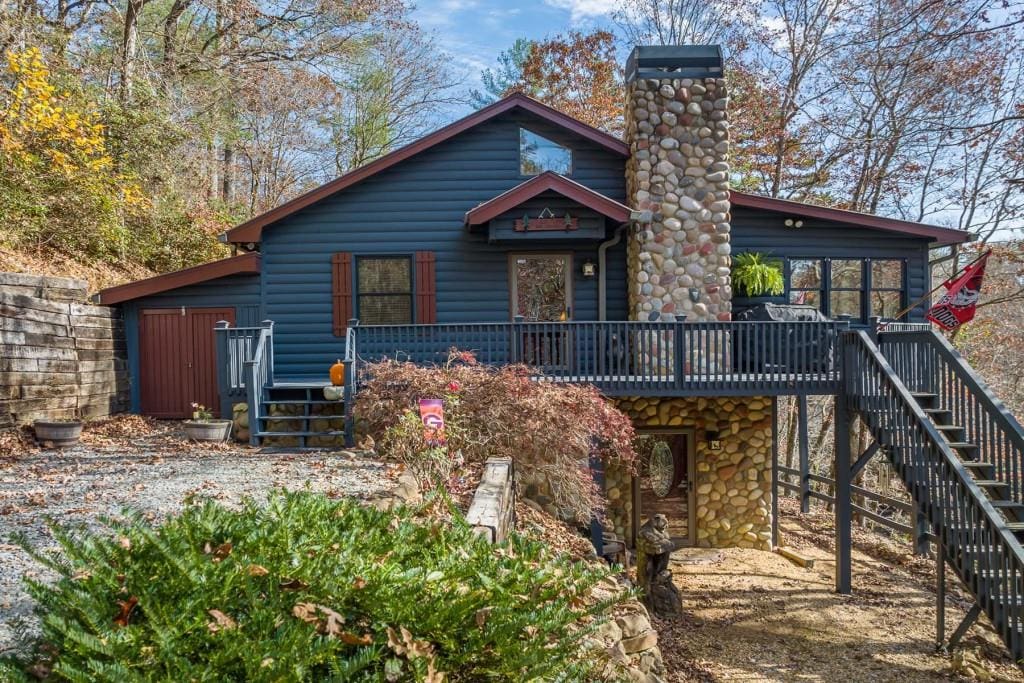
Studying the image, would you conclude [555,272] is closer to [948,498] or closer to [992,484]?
[948,498]

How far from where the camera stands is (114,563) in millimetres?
2961

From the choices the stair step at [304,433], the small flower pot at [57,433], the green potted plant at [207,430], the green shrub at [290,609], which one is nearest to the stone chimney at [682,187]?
the stair step at [304,433]

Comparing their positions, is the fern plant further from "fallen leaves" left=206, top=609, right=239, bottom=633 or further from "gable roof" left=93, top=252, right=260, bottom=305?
"fallen leaves" left=206, top=609, right=239, bottom=633

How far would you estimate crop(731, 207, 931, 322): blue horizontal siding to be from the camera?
12.3m

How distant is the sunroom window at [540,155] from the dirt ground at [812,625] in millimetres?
6526

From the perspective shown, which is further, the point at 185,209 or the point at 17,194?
the point at 185,209

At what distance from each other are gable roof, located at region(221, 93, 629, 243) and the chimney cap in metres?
1.14

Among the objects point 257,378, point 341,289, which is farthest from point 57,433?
point 341,289

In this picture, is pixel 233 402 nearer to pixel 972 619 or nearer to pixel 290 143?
pixel 972 619

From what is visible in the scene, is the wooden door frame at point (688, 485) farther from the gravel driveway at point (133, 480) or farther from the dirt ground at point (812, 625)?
the gravel driveway at point (133, 480)

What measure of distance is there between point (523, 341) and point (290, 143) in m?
17.9

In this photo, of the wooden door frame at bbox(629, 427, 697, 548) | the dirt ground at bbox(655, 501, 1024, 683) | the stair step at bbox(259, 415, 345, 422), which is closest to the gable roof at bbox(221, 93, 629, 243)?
the stair step at bbox(259, 415, 345, 422)

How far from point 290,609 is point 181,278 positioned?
1053 centimetres

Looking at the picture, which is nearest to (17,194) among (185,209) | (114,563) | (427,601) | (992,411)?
(185,209)
